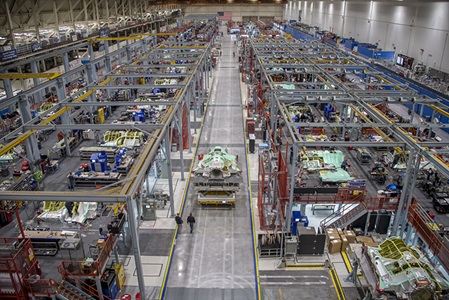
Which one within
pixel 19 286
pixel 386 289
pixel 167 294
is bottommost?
pixel 167 294

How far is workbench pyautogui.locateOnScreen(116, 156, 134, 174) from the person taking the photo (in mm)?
19609

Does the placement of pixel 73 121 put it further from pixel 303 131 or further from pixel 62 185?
pixel 303 131

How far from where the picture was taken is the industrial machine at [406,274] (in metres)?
11.5

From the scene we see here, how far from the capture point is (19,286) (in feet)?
35.4

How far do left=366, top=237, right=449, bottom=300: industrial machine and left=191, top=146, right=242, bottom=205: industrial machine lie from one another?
315 inches

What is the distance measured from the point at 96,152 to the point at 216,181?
826 cm

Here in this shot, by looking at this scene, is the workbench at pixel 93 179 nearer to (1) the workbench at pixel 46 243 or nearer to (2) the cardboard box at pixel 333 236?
(1) the workbench at pixel 46 243

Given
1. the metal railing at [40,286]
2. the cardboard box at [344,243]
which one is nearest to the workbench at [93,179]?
the metal railing at [40,286]

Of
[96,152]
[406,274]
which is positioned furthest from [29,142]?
[406,274]

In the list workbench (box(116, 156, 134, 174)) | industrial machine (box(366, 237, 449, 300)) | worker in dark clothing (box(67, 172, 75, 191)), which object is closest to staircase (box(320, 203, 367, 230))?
industrial machine (box(366, 237, 449, 300))

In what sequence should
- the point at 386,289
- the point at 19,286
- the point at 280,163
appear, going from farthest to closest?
the point at 280,163
the point at 386,289
the point at 19,286

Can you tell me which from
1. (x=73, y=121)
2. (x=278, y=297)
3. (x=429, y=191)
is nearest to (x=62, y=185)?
(x=73, y=121)

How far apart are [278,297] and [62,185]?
42.6 ft

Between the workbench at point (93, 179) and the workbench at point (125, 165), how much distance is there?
2.39 ft
